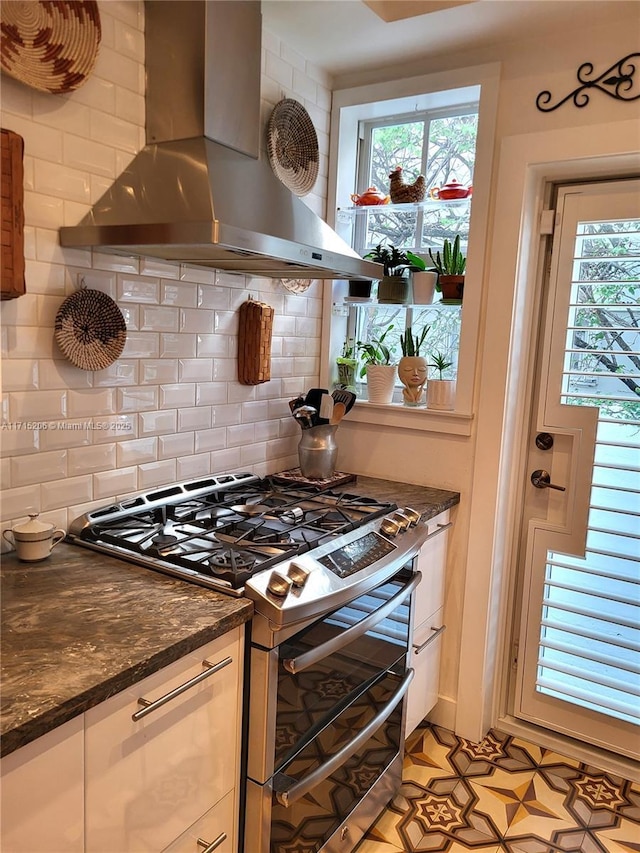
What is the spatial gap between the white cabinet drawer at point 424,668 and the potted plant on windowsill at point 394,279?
1224 millimetres

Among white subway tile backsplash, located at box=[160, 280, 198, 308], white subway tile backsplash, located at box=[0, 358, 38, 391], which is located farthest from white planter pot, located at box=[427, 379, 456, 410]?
white subway tile backsplash, located at box=[0, 358, 38, 391]

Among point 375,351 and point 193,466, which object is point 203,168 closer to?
point 193,466

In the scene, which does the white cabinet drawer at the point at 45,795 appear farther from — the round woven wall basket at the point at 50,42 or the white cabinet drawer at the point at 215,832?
the round woven wall basket at the point at 50,42

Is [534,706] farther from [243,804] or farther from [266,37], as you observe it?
[266,37]

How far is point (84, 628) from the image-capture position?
3.94 feet

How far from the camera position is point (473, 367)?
2326mm

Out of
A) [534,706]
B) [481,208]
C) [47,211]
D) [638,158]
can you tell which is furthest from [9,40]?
[534,706]

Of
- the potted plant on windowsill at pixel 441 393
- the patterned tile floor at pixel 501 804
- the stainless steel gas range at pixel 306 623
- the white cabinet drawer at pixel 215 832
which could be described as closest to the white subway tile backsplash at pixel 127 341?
the stainless steel gas range at pixel 306 623

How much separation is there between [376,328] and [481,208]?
2.27 ft

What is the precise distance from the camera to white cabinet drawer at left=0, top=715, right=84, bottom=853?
3.05 feet

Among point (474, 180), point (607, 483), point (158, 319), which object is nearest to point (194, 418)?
point (158, 319)

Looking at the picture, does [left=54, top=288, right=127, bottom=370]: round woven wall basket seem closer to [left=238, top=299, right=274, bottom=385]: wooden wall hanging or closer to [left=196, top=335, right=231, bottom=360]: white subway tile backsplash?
[left=196, top=335, right=231, bottom=360]: white subway tile backsplash

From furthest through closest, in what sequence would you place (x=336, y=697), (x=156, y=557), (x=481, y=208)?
(x=481, y=208), (x=336, y=697), (x=156, y=557)

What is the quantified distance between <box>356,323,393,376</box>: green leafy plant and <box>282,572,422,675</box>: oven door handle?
3.26 ft
